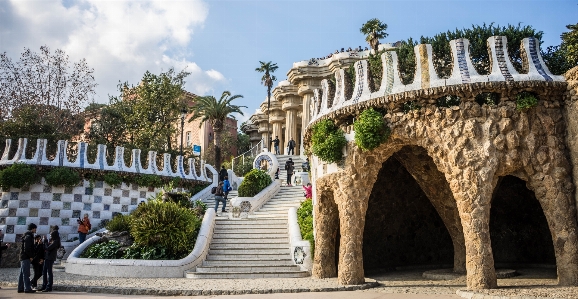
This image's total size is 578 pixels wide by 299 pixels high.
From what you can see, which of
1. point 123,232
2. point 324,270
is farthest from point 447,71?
point 123,232

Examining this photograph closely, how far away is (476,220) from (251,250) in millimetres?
8109

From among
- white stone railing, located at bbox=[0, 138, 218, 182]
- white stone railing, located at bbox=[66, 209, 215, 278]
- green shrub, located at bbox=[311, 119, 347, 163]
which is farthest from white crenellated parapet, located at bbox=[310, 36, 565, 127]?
white stone railing, located at bbox=[0, 138, 218, 182]

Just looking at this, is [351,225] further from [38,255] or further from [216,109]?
[216,109]

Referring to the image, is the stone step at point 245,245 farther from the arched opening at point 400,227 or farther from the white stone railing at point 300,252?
the arched opening at point 400,227

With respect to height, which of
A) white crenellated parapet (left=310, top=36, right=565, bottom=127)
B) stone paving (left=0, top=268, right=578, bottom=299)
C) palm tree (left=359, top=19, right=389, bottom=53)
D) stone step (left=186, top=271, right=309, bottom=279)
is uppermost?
palm tree (left=359, top=19, right=389, bottom=53)

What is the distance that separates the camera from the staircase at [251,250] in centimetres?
1491

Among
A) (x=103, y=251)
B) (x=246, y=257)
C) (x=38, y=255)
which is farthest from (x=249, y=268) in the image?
(x=38, y=255)

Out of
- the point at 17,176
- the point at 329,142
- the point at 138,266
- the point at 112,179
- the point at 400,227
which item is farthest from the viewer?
the point at 112,179

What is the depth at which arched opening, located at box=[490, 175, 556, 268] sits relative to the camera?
1595cm

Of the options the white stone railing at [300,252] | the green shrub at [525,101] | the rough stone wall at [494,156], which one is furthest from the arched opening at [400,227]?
the green shrub at [525,101]

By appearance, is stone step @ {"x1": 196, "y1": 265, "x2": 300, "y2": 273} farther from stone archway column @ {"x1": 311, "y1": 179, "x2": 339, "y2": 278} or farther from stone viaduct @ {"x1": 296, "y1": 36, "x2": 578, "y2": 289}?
stone viaduct @ {"x1": 296, "y1": 36, "x2": 578, "y2": 289}

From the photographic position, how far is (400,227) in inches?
665

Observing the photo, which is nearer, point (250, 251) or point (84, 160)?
point (250, 251)

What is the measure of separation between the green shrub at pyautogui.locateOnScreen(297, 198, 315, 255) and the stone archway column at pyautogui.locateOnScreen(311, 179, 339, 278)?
1.18 m
